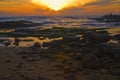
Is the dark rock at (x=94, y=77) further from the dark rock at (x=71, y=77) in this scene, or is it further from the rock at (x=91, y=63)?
the rock at (x=91, y=63)

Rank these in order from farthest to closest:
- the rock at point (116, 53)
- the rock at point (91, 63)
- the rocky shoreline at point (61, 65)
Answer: the rock at point (116, 53), the rock at point (91, 63), the rocky shoreline at point (61, 65)

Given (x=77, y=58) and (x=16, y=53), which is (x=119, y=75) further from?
(x=16, y=53)

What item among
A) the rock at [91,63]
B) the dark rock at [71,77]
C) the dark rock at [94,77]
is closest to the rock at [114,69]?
the rock at [91,63]

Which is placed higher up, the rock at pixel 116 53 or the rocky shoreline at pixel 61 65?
the rock at pixel 116 53

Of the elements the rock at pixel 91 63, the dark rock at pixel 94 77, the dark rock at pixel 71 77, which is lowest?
the dark rock at pixel 94 77

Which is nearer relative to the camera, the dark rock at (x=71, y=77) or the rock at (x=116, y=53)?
the dark rock at (x=71, y=77)

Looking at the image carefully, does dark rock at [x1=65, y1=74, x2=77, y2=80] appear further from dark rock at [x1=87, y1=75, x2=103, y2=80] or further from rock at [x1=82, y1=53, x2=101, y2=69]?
rock at [x1=82, y1=53, x2=101, y2=69]

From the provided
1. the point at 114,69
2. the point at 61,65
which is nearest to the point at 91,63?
the point at 114,69

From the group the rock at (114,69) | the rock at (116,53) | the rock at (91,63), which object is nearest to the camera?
the rock at (114,69)

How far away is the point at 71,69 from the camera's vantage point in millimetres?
12727

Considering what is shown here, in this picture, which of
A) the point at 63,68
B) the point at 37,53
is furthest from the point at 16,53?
the point at 63,68

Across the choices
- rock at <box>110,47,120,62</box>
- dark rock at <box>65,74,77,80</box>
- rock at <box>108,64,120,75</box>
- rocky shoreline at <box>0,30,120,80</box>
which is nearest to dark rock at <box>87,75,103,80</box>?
rocky shoreline at <box>0,30,120,80</box>

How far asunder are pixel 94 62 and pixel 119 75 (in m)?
1.63

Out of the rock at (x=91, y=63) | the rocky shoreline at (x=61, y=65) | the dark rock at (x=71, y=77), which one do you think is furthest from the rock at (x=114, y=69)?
the dark rock at (x=71, y=77)
